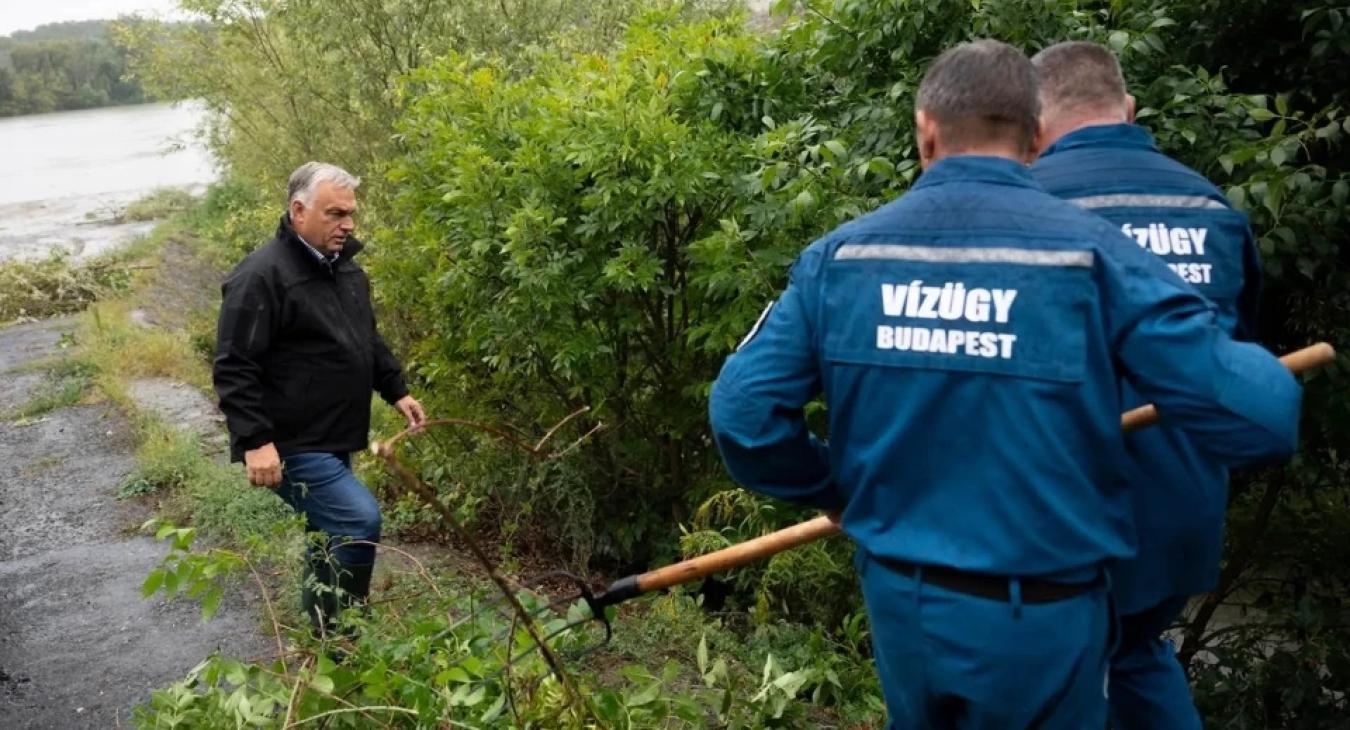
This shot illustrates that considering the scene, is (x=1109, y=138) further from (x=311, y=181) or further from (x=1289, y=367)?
(x=311, y=181)

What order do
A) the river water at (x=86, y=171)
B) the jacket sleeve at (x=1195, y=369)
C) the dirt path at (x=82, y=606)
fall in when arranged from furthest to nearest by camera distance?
1. the river water at (x=86, y=171)
2. the dirt path at (x=82, y=606)
3. the jacket sleeve at (x=1195, y=369)

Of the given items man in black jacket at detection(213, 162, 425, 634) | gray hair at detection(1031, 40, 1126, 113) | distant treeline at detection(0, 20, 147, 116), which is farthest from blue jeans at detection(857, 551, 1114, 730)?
distant treeline at detection(0, 20, 147, 116)

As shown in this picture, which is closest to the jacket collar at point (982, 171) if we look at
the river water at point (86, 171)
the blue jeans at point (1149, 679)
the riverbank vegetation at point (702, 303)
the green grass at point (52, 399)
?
the blue jeans at point (1149, 679)

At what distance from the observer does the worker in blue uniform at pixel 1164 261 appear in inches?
108

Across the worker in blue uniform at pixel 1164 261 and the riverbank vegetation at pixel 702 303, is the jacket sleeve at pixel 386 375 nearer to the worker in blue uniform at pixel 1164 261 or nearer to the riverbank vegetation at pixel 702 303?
the riverbank vegetation at pixel 702 303

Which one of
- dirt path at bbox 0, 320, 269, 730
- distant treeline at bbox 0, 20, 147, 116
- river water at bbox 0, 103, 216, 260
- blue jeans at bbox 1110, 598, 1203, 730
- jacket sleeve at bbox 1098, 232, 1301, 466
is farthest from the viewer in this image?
distant treeline at bbox 0, 20, 147, 116

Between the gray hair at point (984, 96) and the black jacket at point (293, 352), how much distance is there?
9.20ft

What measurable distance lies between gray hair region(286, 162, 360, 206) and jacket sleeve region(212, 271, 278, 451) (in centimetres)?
34

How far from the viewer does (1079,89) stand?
9.71 feet

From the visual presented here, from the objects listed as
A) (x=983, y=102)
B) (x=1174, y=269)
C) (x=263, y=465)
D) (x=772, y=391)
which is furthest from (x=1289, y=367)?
(x=263, y=465)

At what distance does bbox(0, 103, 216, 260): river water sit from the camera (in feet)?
90.1

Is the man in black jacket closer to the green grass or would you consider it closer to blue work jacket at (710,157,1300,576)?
blue work jacket at (710,157,1300,576)

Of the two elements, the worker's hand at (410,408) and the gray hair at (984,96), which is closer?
the gray hair at (984,96)

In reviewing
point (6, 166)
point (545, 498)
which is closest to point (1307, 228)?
point (545, 498)
